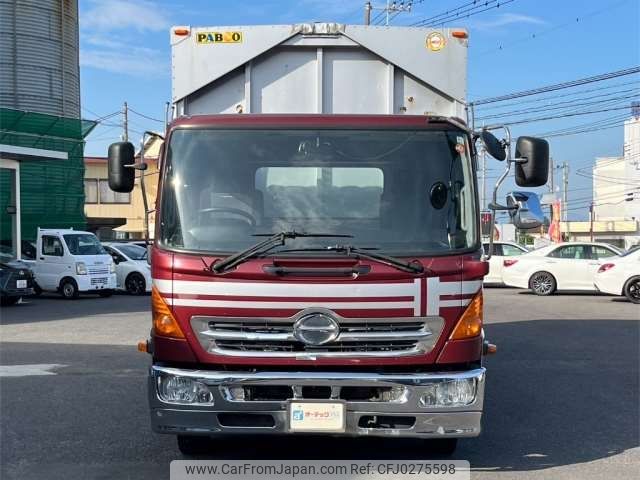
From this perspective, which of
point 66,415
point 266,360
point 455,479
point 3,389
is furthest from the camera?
point 3,389

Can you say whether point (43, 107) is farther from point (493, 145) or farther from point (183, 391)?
point (183, 391)

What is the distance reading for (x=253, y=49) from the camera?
21.0 feet

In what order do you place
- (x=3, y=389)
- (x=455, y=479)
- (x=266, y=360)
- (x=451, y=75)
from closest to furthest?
(x=266, y=360) → (x=455, y=479) → (x=451, y=75) → (x=3, y=389)

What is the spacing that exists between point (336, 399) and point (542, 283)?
649 inches

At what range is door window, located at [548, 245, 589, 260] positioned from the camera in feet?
65.1

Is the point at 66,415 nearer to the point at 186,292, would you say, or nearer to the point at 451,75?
the point at 186,292

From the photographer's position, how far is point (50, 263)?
20.3 metres

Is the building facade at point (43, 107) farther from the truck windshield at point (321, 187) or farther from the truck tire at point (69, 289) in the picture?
the truck windshield at point (321, 187)

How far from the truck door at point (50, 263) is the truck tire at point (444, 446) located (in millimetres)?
16431

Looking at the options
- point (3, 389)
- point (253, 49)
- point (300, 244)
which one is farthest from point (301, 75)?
point (3, 389)

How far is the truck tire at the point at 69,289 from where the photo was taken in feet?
65.2

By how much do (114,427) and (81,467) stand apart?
1.08 metres

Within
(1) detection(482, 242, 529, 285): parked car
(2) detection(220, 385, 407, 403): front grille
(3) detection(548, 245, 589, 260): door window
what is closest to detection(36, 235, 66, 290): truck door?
(1) detection(482, 242, 529, 285): parked car

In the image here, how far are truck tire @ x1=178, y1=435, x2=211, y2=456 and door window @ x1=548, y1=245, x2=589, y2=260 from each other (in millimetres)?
16134
